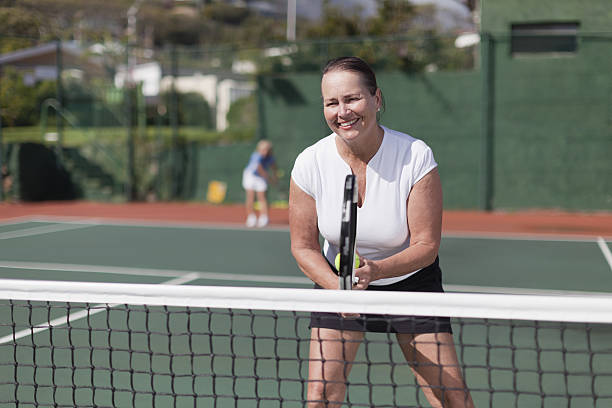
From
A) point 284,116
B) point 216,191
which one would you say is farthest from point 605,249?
point 216,191

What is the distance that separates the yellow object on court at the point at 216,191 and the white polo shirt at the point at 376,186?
14.0m

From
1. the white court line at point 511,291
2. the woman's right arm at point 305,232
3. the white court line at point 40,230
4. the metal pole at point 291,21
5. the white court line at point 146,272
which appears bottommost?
the white court line at point 40,230

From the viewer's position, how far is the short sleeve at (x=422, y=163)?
2.51 meters

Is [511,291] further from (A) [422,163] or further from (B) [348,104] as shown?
(B) [348,104]

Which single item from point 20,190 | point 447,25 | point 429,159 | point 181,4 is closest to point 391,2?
point 447,25

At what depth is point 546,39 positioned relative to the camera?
1477 cm

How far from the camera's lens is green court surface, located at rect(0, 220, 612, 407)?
3711mm

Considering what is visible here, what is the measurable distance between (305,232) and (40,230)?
34.8 feet

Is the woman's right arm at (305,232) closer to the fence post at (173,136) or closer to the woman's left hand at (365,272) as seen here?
the woman's left hand at (365,272)

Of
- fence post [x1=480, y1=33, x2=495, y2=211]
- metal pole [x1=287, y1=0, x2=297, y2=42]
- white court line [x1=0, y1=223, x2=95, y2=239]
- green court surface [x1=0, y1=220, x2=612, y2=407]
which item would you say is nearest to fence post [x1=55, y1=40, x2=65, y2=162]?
green court surface [x1=0, y1=220, x2=612, y2=407]

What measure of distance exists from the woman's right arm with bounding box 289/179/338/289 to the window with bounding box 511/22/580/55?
515 inches

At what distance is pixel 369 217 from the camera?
2541 millimetres

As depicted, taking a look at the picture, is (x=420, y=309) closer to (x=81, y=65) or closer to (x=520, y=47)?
(x=520, y=47)

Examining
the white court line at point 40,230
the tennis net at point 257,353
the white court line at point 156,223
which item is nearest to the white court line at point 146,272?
the tennis net at point 257,353
